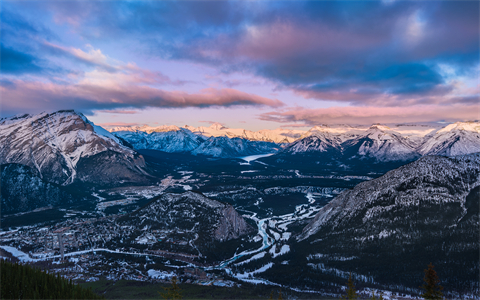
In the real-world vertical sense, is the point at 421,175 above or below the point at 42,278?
above

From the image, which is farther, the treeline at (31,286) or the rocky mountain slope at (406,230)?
the rocky mountain slope at (406,230)

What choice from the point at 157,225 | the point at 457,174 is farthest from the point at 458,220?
the point at 157,225

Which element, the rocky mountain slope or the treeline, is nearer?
the treeline

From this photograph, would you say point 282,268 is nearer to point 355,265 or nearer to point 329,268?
point 329,268
